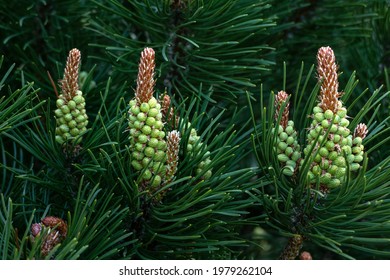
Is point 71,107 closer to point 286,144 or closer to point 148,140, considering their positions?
point 148,140

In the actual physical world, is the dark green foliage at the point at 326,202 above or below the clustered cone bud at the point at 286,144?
below

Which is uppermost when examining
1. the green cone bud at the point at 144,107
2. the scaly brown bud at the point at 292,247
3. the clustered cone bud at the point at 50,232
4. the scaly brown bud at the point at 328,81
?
the scaly brown bud at the point at 328,81

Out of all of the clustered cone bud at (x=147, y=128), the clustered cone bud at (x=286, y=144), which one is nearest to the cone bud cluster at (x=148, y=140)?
the clustered cone bud at (x=147, y=128)

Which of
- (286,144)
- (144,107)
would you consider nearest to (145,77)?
(144,107)

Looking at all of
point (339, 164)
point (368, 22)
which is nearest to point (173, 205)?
point (339, 164)

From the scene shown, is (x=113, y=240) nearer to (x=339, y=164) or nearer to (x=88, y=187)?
(x=88, y=187)

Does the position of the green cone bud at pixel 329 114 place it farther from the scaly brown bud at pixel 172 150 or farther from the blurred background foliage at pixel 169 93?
the scaly brown bud at pixel 172 150
